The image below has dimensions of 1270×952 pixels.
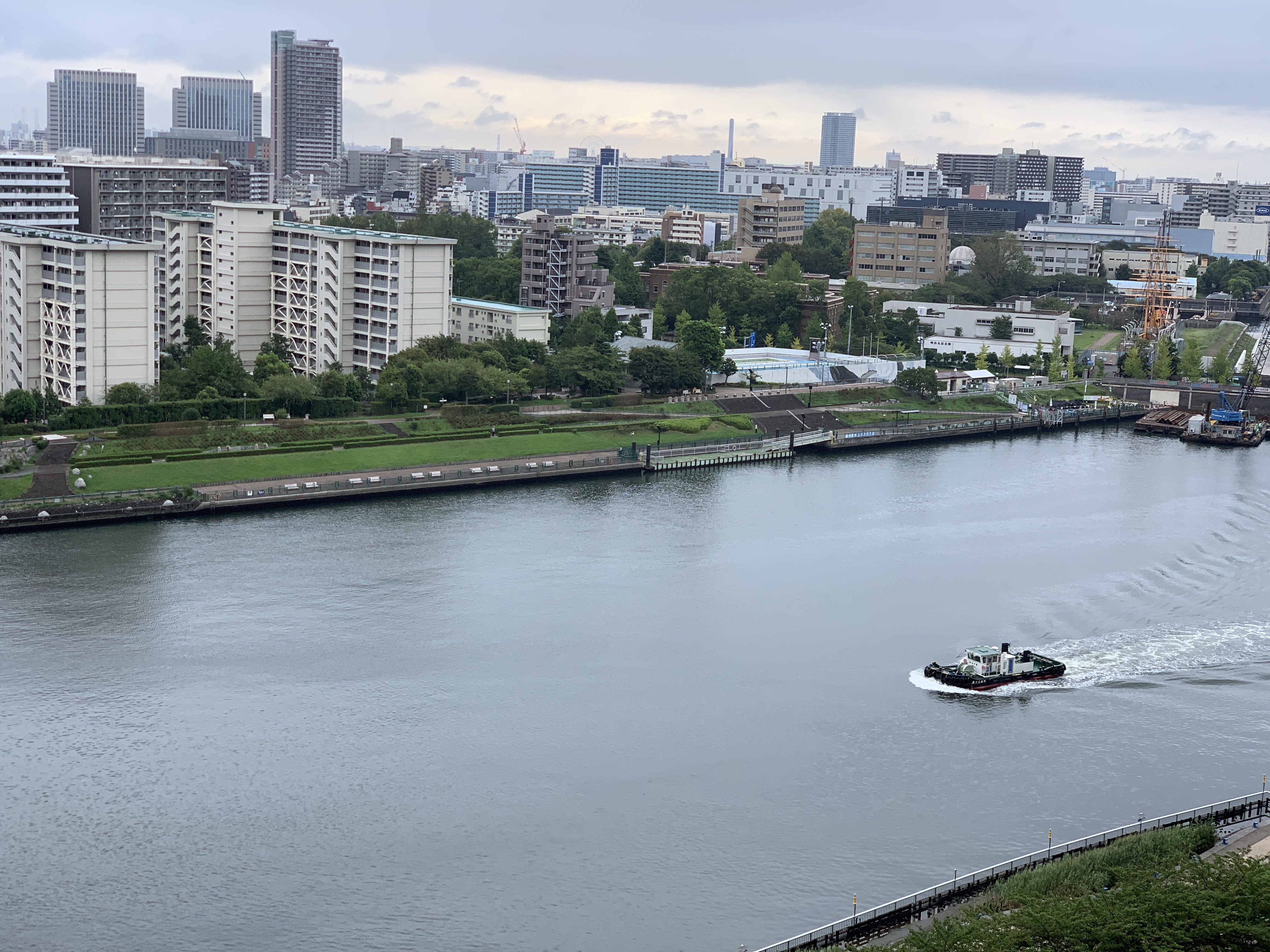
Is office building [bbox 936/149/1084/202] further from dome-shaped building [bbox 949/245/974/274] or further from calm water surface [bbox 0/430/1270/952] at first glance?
calm water surface [bbox 0/430/1270/952]

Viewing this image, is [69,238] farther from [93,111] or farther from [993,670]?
[93,111]

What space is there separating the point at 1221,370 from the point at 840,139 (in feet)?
437

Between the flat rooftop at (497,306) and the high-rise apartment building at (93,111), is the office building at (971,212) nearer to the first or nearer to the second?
the flat rooftop at (497,306)

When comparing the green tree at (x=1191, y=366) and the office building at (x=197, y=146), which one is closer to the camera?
the green tree at (x=1191, y=366)

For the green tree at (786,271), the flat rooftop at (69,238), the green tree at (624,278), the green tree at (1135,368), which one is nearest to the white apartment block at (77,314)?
the flat rooftop at (69,238)

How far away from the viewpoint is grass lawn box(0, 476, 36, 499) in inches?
963

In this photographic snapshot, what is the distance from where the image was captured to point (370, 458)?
29328 millimetres

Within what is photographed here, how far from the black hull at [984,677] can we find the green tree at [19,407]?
18.8 meters

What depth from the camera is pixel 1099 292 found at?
225 ft

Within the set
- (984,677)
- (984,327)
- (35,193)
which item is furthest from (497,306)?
(984,677)

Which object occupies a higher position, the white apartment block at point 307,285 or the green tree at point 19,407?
the white apartment block at point 307,285

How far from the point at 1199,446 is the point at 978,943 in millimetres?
31069

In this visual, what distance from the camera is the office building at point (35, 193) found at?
4394cm

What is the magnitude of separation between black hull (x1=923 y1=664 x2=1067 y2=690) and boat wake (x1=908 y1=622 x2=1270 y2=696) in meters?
0.06
